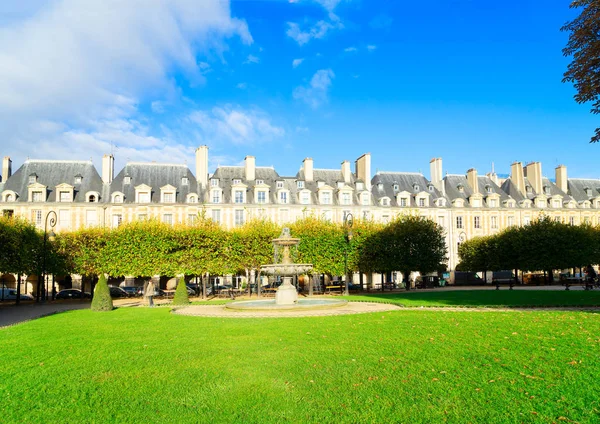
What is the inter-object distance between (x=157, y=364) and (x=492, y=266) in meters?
43.3

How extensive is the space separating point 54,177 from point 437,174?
41161mm

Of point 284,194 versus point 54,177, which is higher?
point 54,177

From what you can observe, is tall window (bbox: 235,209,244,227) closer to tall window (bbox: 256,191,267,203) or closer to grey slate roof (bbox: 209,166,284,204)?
grey slate roof (bbox: 209,166,284,204)

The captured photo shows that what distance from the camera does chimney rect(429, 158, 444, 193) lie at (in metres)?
56.2

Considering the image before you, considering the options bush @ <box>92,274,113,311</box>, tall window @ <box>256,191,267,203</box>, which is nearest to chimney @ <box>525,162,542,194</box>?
tall window @ <box>256,191,267,203</box>

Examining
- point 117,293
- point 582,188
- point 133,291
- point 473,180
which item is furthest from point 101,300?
point 582,188

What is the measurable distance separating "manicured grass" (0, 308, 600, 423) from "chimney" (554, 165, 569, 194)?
53.0 m

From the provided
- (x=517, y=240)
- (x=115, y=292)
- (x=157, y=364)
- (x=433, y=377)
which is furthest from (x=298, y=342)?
(x=517, y=240)

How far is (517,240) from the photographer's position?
43031 millimetres

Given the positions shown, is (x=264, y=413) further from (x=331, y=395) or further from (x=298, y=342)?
(x=298, y=342)

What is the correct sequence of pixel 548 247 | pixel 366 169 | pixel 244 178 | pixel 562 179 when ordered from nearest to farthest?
pixel 548 247 < pixel 244 178 < pixel 366 169 < pixel 562 179

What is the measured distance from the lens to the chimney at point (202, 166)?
162 feet

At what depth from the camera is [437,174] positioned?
5678 centimetres

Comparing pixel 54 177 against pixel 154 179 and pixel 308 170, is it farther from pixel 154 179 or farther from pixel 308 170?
pixel 308 170
